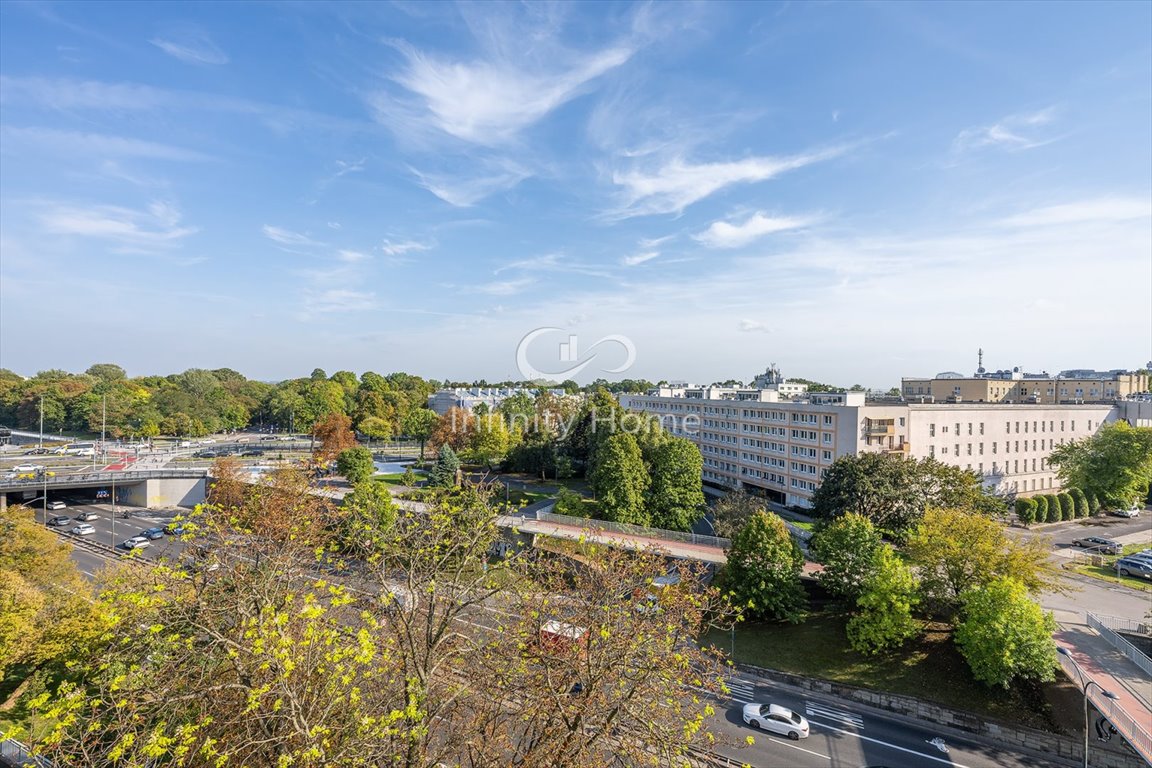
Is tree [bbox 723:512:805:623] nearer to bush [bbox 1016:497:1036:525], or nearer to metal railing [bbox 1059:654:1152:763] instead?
metal railing [bbox 1059:654:1152:763]

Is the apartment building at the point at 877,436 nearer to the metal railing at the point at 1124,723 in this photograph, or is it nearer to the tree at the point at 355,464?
the metal railing at the point at 1124,723

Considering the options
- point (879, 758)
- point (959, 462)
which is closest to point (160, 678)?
point (879, 758)

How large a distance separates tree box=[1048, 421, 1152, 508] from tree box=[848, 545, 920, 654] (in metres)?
28.8

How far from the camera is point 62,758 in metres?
5.21

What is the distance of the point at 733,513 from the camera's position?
27188 millimetres

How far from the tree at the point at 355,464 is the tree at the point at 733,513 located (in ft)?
82.8

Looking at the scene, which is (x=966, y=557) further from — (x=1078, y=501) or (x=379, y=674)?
(x=1078, y=501)

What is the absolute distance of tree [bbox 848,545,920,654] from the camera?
18.5 m

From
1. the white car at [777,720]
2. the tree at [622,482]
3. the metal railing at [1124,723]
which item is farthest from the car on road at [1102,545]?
the white car at [777,720]

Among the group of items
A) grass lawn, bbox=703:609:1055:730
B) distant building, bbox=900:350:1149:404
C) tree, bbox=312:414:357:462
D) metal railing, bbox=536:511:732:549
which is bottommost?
grass lawn, bbox=703:609:1055:730

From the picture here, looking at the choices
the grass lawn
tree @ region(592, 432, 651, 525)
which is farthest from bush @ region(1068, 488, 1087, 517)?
tree @ region(592, 432, 651, 525)

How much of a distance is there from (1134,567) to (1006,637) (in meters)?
16.4

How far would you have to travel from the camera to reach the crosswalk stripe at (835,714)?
53.5 feet

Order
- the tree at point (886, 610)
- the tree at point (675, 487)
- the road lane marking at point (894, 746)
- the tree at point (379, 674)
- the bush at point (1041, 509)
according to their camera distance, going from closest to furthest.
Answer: the tree at point (379, 674), the road lane marking at point (894, 746), the tree at point (886, 610), the tree at point (675, 487), the bush at point (1041, 509)
